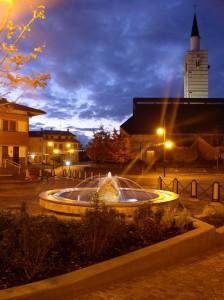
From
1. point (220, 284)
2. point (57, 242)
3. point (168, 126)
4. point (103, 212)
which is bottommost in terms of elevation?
point (220, 284)

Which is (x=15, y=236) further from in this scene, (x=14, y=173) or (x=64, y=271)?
(x=14, y=173)

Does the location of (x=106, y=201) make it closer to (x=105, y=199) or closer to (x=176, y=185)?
(x=105, y=199)

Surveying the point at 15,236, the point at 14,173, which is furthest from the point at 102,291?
the point at 14,173

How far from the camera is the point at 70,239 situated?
7.07 m

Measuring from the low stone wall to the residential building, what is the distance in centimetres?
7396

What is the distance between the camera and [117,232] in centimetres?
723

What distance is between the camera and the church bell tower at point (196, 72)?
10012 centimetres

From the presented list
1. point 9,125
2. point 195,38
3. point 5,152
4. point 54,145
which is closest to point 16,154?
point 5,152

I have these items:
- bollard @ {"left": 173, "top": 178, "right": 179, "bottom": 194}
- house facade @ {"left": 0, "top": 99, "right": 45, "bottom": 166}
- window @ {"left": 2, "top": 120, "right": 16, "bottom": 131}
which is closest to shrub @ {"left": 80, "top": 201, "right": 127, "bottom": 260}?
bollard @ {"left": 173, "top": 178, "right": 179, "bottom": 194}

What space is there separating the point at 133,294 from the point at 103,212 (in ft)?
5.91

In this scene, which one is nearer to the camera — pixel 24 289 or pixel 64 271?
pixel 24 289

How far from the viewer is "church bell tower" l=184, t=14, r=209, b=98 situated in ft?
328

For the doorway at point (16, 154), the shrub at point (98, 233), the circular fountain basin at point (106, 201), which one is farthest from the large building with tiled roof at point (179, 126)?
the shrub at point (98, 233)

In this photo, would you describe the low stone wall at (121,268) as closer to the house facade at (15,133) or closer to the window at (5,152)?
the house facade at (15,133)
